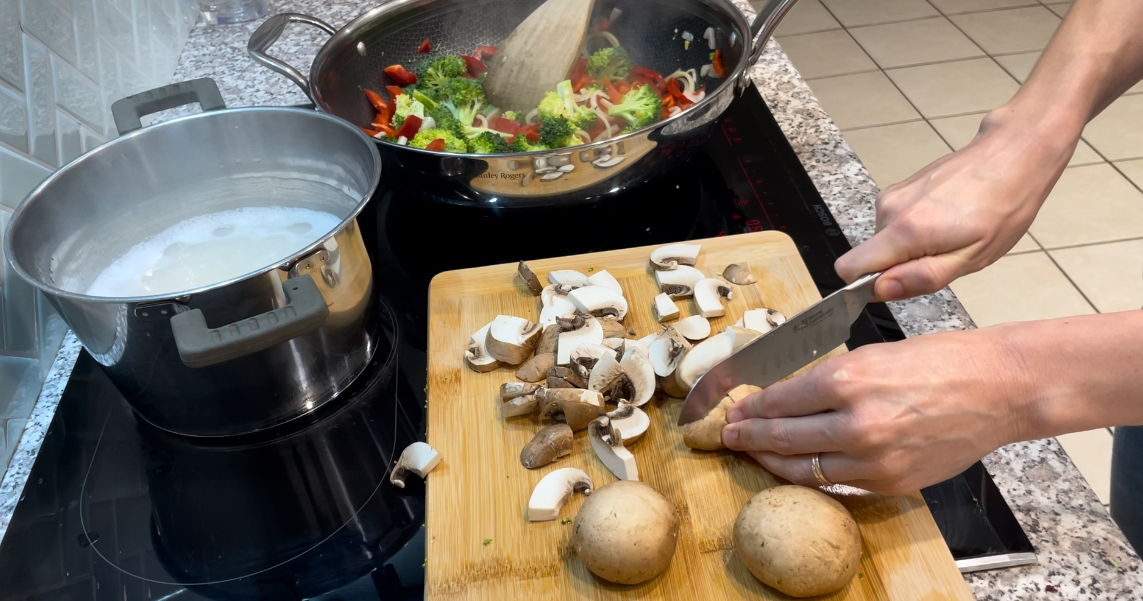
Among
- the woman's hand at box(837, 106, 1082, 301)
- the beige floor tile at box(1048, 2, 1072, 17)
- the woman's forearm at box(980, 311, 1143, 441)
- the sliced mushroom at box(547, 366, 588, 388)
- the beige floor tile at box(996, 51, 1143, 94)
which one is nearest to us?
the woman's forearm at box(980, 311, 1143, 441)

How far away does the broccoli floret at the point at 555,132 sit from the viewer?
1371mm

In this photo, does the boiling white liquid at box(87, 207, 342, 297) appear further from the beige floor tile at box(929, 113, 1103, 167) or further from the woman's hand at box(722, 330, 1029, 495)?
the beige floor tile at box(929, 113, 1103, 167)

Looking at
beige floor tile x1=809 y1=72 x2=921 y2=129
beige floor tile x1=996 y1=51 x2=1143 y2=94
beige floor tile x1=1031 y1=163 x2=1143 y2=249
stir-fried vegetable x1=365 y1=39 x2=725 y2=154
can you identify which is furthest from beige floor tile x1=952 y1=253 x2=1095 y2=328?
stir-fried vegetable x1=365 y1=39 x2=725 y2=154

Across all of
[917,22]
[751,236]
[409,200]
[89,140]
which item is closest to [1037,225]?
[917,22]

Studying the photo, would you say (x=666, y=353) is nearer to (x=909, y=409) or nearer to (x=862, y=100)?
(x=909, y=409)

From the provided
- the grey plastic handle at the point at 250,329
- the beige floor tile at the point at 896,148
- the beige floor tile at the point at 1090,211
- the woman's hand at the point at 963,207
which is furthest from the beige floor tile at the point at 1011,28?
the grey plastic handle at the point at 250,329

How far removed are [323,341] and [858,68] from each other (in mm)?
3679

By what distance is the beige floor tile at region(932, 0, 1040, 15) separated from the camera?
4352mm

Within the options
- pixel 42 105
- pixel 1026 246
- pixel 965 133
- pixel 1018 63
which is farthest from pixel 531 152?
pixel 1018 63

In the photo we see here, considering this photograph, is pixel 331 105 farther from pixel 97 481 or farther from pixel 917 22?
pixel 917 22

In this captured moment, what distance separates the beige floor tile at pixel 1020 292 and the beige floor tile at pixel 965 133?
0.69 metres

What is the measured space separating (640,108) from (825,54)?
9.86 ft

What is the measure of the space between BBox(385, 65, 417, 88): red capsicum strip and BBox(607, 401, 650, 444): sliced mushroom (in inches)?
35.9

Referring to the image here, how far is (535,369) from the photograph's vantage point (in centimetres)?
114
